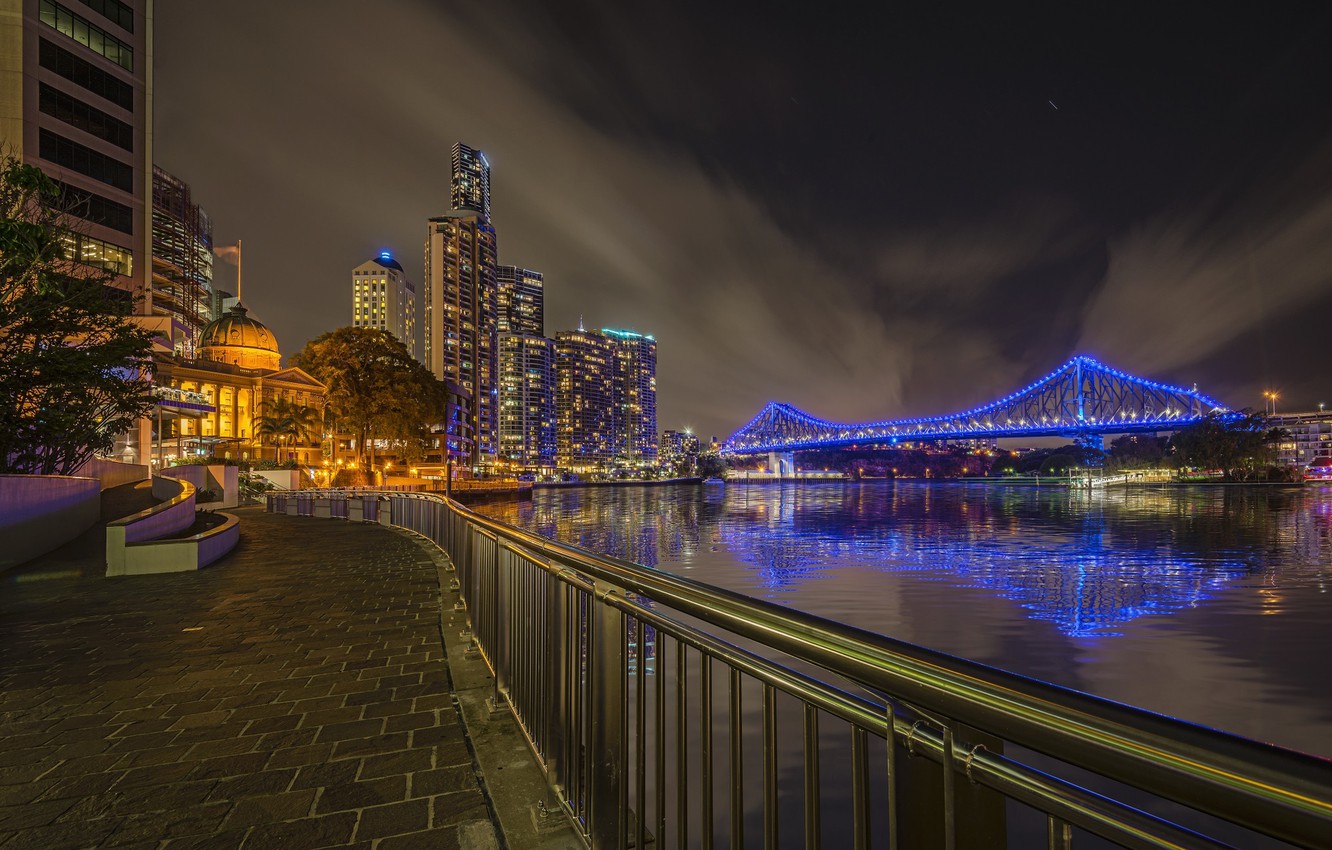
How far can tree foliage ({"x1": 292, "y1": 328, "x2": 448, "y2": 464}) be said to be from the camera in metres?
46.4

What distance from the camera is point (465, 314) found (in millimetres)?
180250

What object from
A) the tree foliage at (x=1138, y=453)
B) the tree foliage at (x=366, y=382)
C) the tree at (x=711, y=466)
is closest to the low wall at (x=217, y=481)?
the tree foliage at (x=366, y=382)

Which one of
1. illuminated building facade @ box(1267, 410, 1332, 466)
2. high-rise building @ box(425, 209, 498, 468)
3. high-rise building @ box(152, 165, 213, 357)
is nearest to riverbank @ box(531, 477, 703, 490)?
high-rise building @ box(425, 209, 498, 468)

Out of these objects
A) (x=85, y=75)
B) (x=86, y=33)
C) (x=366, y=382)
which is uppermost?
(x=86, y=33)

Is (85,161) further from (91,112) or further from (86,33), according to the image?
(86,33)

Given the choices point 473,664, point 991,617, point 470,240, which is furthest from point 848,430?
point 473,664

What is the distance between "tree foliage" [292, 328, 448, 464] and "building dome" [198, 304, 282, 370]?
2362 cm

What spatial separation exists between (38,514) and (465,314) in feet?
579

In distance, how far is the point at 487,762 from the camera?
400 cm

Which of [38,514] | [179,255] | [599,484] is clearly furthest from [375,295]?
[38,514]

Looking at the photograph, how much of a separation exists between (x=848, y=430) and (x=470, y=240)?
393 feet

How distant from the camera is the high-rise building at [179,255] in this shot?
211 feet

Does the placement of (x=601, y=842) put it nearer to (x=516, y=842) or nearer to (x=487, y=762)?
(x=516, y=842)

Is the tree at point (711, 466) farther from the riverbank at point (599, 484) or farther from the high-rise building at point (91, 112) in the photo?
the high-rise building at point (91, 112)
